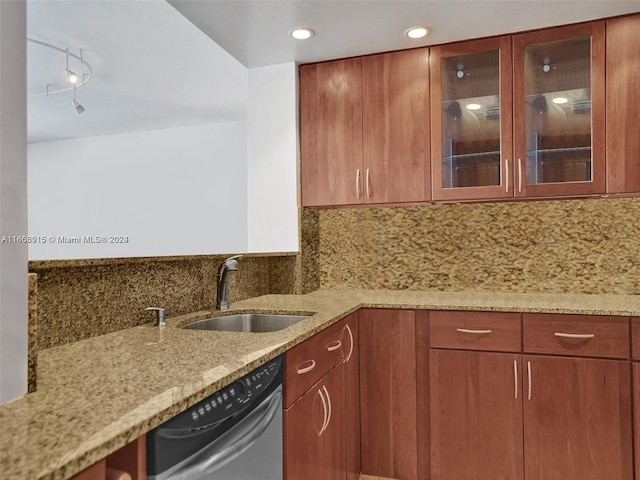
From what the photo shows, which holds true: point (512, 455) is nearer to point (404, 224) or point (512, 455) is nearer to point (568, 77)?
point (404, 224)

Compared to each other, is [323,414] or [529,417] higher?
[323,414]

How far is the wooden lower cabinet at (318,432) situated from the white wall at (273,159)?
101cm

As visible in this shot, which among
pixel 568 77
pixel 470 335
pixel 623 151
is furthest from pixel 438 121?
pixel 470 335

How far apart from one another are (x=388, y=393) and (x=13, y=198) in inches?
71.9

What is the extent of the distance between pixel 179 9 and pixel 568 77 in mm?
1923

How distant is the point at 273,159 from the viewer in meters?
2.71

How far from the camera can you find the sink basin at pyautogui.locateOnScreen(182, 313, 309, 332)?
6.54ft

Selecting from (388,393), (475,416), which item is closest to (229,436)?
(388,393)

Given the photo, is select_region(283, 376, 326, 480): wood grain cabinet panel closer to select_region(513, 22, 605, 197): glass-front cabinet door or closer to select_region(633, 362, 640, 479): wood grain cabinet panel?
select_region(633, 362, 640, 479): wood grain cabinet panel

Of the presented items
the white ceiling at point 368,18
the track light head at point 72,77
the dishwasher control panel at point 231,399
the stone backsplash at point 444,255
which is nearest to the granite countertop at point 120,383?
the dishwasher control panel at point 231,399

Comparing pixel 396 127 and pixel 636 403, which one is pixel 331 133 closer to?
pixel 396 127

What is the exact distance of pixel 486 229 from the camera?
8.62 ft

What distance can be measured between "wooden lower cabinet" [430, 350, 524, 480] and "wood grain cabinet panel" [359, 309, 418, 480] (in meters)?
0.11

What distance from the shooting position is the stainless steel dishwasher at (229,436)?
0.86 metres
